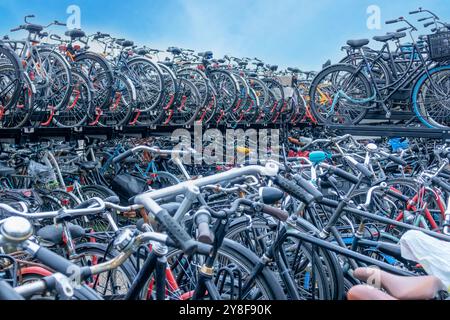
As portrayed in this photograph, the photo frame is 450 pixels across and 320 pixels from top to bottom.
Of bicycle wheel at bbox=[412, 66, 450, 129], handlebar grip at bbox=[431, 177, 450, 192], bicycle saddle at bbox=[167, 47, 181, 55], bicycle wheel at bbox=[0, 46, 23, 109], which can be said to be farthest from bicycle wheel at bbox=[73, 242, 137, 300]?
bicycle saddle at bbox=[167, 47, 181, 55]

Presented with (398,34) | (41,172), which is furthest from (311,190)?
(398,34)

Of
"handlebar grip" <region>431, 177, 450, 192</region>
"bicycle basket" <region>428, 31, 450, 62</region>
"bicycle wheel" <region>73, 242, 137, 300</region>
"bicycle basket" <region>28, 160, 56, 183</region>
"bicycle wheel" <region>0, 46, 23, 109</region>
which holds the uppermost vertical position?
"bicycle basket" <region>428, 31, 450, 62</region>

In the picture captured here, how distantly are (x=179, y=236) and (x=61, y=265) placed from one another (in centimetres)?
35

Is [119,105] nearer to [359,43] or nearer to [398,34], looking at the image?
[359,43]

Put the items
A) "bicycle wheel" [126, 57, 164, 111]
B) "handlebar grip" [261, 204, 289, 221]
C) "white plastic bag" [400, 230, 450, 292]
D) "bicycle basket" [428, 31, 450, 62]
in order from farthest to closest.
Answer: "bicycle wheel" [126, 57, 164, 111]
"bicycle basket" [428, 31, 450, 62]
"handlebar grip" [261, 204, 289, 221]
"white plastic bag" [400, 230, 450, 292]

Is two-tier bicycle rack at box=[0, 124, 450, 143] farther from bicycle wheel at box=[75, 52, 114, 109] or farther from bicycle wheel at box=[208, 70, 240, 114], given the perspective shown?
bicycle wheel at box=[208, 70, 240, 114]

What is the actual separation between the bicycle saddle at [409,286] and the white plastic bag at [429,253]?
202 millimetres

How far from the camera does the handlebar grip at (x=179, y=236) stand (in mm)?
1432

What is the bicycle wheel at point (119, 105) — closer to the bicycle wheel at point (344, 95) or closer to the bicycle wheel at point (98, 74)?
the bicycle wheel at point (98, 74)

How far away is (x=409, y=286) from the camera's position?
1760mm

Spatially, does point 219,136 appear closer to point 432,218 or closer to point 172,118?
point 172,118

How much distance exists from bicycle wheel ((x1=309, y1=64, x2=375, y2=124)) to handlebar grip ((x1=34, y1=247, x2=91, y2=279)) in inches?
237

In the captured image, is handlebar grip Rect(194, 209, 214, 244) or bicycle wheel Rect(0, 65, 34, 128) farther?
bicycle wheel Rect(0, 65, 34, 128)

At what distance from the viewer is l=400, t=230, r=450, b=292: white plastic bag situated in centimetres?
201
